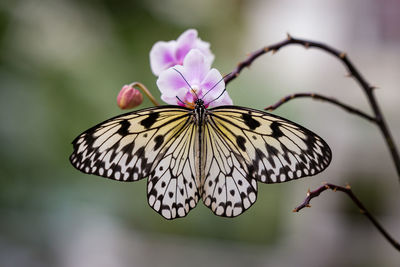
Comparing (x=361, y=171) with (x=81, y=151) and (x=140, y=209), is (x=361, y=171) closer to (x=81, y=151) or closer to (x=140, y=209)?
(x=140, y=209)

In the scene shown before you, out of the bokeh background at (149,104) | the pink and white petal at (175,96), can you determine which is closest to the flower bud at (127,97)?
the pink and white petal at (175,96)

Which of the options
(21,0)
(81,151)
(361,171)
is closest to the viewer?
(81,151)

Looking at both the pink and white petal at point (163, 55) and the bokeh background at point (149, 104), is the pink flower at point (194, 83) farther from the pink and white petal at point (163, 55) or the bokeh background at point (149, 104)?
the bokeh background at point (149, 104)

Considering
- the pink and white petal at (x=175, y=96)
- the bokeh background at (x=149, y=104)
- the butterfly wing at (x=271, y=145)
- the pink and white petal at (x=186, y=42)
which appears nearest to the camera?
the butterfly wing at (x=271, y=145)

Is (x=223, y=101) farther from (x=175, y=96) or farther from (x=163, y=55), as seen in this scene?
(x=163, y=55)

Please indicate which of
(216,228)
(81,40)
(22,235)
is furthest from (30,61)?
(216,228)

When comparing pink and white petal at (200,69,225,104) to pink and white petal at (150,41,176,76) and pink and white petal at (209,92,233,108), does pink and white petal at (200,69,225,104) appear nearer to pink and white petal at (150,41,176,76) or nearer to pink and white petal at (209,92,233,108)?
pink and white petal at (209,92,233,108)
